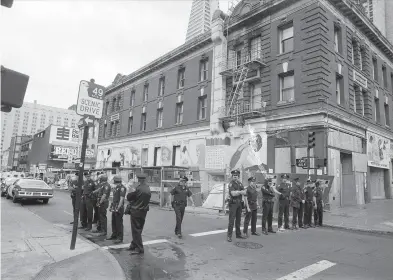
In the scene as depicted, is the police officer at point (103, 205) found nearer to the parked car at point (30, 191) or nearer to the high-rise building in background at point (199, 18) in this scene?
the parked car at point (30, 191)

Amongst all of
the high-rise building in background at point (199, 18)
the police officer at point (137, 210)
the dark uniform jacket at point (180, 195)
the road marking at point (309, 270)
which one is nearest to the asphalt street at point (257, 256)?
the road marking at point (309, 270)

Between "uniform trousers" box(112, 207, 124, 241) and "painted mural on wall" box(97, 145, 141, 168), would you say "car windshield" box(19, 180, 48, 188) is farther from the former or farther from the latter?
"painted mural on wall" box(97, 145, 141, 168)

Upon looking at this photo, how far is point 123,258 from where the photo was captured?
6508 mm

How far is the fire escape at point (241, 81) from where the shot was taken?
20644mm

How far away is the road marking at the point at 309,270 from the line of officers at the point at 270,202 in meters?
2.71

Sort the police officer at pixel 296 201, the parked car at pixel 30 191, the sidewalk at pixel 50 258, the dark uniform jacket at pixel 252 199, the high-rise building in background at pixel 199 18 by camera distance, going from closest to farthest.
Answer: the sidewalk at pixel 50 258, the dark uniform jacket at pixel 252 199, the police officer at pixel 296 201, the parked car at pixel 30 191, the high-rise building in background at pixel 199 18

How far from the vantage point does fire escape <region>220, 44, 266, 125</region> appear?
2064cm

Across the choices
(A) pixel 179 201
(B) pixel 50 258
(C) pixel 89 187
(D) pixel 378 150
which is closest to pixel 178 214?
(A) pixel 179 201

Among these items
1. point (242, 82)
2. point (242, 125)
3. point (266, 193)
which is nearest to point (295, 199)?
point (266, 193)

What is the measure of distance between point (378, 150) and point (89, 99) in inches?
911

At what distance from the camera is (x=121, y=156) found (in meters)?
34.5

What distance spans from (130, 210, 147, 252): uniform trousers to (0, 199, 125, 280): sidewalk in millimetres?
745

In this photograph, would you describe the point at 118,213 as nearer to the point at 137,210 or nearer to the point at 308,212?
the point at 137,210

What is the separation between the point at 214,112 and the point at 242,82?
330 cm
